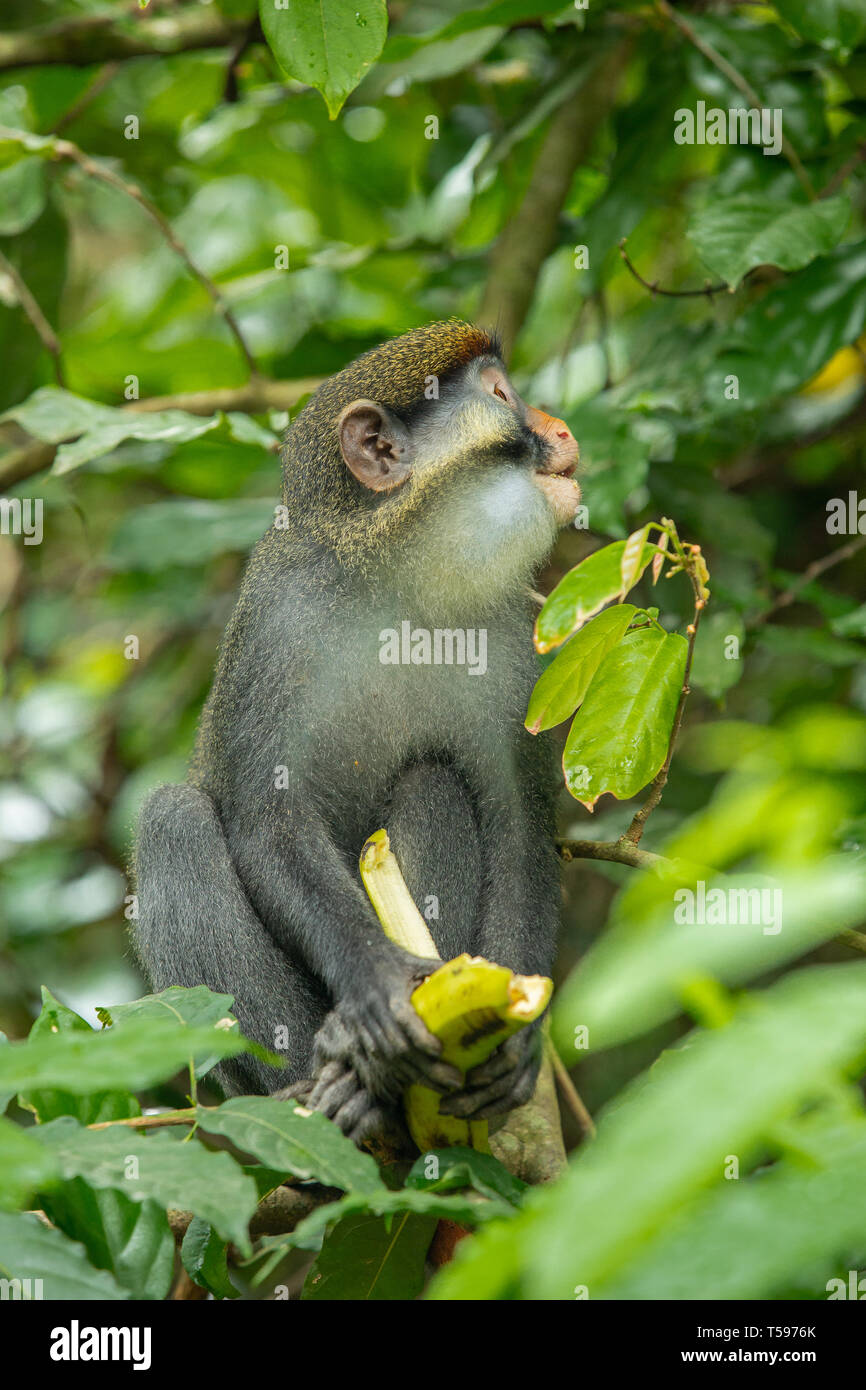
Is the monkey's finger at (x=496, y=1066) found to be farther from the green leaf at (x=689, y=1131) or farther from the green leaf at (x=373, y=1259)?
the green leaf at (x=689, y=1131)

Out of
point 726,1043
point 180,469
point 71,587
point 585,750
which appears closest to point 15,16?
point 180,469

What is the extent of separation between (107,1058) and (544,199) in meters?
4.28

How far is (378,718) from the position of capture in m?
3.63

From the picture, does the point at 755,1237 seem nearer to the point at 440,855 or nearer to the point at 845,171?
the point at 440,855

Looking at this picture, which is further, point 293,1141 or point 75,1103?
point 75,1103

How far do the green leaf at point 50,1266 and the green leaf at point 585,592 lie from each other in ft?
4.21

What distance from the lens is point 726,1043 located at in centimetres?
91

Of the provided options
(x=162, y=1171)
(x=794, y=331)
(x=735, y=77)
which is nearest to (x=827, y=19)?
(x=735, y=77)

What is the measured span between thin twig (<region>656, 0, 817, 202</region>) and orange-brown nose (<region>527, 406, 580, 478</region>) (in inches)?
51.5

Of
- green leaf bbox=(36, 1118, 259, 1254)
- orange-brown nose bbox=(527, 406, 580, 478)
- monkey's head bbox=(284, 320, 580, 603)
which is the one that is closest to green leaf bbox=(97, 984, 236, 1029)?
green leaf bbox=(36, 1118, 259, 1254)

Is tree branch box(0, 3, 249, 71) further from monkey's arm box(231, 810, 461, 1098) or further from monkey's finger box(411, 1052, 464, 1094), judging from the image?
monkey's finger box(411, 1052, 464, 1094)

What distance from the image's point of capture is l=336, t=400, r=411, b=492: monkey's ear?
3.61 m

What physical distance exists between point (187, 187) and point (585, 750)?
4.57 meters
